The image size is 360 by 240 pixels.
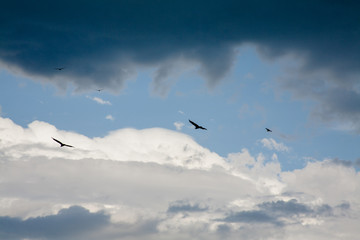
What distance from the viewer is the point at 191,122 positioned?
222 feet

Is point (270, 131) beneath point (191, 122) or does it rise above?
above

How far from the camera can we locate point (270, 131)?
298 feet

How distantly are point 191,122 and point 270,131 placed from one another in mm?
31833

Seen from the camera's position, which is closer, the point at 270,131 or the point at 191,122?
the point at 191,122
